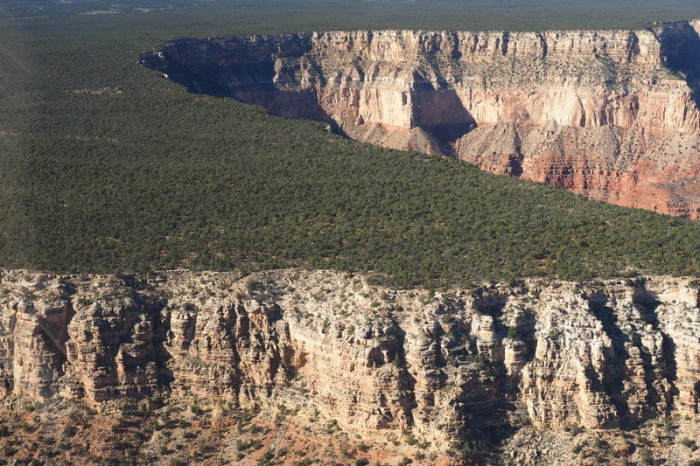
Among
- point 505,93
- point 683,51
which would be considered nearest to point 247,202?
point 505,93

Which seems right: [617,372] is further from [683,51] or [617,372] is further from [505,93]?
[683,51]

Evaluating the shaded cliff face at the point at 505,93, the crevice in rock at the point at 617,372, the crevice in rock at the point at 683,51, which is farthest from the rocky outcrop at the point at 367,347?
the crevice in rock at the point at 683,51

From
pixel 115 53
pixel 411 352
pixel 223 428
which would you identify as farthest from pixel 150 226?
pixel 115 53

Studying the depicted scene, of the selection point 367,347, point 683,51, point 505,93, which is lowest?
point 367,347

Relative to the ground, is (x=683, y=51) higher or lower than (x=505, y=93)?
higher

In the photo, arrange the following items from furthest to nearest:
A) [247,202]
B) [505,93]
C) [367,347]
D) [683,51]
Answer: [683,51]
[505,93]
[247,202]
[367,347]

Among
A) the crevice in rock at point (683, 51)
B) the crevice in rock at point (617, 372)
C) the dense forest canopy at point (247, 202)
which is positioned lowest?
the crevice in rock at point (617, 372)

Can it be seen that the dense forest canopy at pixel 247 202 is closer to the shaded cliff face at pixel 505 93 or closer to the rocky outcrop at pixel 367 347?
the rocky outcrop at pixel 367 347
